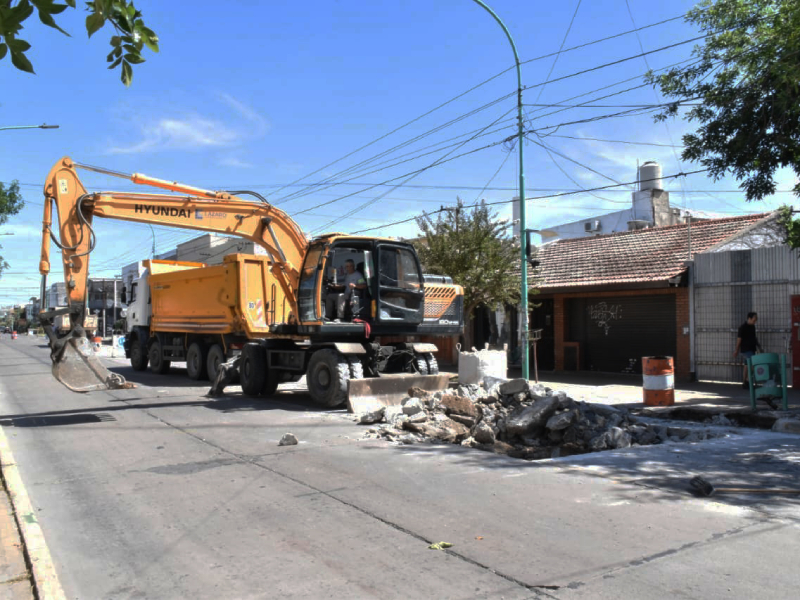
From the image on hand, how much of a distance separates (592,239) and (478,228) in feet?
21.9

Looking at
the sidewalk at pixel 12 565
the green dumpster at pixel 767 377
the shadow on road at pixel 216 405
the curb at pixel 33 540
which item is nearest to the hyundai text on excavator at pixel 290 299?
the shadow on road at pixel 216 405

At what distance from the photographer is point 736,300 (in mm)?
16953

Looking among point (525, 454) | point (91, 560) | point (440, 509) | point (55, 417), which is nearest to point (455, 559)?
point (440, 509)

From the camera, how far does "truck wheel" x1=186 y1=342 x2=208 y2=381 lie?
18844mm

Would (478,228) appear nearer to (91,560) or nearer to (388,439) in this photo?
(388,439)

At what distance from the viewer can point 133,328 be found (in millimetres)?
23312

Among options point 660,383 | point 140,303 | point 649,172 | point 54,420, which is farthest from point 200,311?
point 649,172

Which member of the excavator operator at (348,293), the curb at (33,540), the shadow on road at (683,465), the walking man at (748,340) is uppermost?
the excavator operator at (348,293)

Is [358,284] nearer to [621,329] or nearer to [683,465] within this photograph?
[683,465]

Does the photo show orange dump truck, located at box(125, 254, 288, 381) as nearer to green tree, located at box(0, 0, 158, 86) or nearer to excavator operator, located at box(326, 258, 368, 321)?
excavator operator, located at box(326, 258, 368, 321)

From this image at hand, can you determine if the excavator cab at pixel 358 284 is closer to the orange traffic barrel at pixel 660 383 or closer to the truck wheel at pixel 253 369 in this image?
the truck wheel at pixel 253 369

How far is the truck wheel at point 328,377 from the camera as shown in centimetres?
1251

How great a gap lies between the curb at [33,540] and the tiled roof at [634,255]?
1573 centimetres

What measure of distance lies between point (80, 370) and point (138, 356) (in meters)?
13.1
